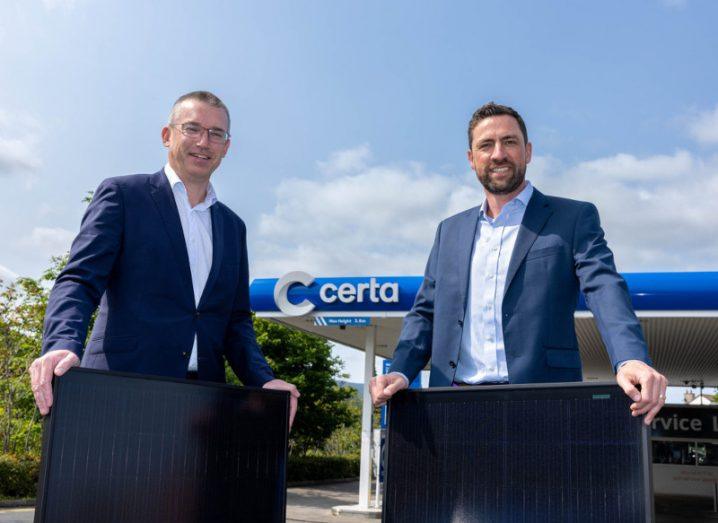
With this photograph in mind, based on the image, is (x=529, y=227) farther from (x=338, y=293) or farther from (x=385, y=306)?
(x=338, y=293)

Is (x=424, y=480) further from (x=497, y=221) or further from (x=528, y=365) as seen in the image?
(x=497, y=221)

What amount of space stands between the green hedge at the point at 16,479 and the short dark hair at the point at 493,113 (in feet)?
51.3

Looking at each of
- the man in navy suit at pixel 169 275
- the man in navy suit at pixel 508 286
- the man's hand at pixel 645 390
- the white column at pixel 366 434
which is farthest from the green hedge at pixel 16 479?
the man's hand at pixel 645 390

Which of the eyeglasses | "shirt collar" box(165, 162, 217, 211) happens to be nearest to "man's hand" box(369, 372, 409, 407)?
"shirt collar" box(165, 162, 217, 211)

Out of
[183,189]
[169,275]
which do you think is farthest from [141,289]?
[183,189]

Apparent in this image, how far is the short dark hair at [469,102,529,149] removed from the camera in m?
3.10

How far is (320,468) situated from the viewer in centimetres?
2838

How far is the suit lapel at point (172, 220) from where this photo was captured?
2932 mm

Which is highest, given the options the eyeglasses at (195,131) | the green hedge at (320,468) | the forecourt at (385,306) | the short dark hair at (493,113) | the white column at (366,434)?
the forecourt at (385,306)

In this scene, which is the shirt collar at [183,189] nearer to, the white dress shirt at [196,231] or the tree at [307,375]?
the white dress shirt at [196,231]

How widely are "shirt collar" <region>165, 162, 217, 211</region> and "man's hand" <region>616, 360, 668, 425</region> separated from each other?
69.5 inches

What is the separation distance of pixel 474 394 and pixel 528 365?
0.48 m

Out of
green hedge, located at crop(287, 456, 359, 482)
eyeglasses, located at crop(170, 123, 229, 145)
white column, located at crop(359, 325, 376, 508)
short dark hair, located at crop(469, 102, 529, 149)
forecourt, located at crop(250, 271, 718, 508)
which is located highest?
forecourt, located at crop(250, 271, 718, 508)

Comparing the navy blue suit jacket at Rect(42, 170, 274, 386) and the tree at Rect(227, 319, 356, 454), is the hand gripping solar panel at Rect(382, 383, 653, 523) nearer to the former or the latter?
the navy blue suit jacket at Rect(42, 170, 274, 386)
